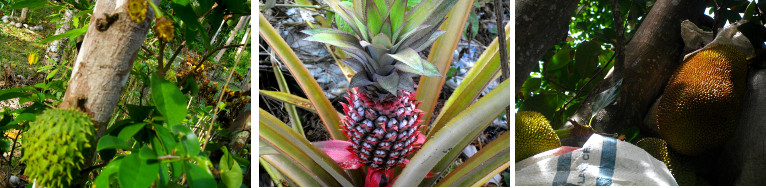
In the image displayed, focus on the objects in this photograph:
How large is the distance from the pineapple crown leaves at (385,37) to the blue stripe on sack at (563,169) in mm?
342

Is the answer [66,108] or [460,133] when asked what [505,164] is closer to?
[460,133]

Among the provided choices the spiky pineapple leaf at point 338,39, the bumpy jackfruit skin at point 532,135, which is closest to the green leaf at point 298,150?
the spiky pineapple leaf at point 338,39

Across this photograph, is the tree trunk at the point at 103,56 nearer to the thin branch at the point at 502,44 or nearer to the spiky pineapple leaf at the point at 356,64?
the spiky pineapple leaf at the point at 356,64

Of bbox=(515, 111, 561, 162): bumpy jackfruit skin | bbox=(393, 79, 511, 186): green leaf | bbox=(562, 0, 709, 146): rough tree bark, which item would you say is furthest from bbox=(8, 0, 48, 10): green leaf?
bbox=(562, 0, 709, 146): rough tree bark

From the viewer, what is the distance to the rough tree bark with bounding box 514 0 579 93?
95cm

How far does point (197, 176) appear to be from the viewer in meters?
0.58

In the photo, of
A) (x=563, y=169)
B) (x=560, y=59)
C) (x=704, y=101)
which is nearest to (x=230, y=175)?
(x=563, y=169)

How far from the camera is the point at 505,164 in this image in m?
0.85

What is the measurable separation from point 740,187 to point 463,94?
50 cm

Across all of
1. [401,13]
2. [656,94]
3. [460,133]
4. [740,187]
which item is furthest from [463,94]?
[740,187]

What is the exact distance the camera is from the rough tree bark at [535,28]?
95 centimetres

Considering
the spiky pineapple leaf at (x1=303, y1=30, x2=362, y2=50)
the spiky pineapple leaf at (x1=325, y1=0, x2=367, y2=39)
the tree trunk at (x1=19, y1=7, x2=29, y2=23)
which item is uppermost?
the spiky pineapple leaf at (x1=325, y1=0, x2=367, y2=39)

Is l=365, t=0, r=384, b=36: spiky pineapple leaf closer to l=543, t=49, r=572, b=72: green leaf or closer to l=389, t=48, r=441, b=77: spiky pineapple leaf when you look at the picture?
l=389, t=48, r=441, b=77: spiky pineapple leaf

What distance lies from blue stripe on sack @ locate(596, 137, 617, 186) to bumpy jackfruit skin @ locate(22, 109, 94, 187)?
776mm
